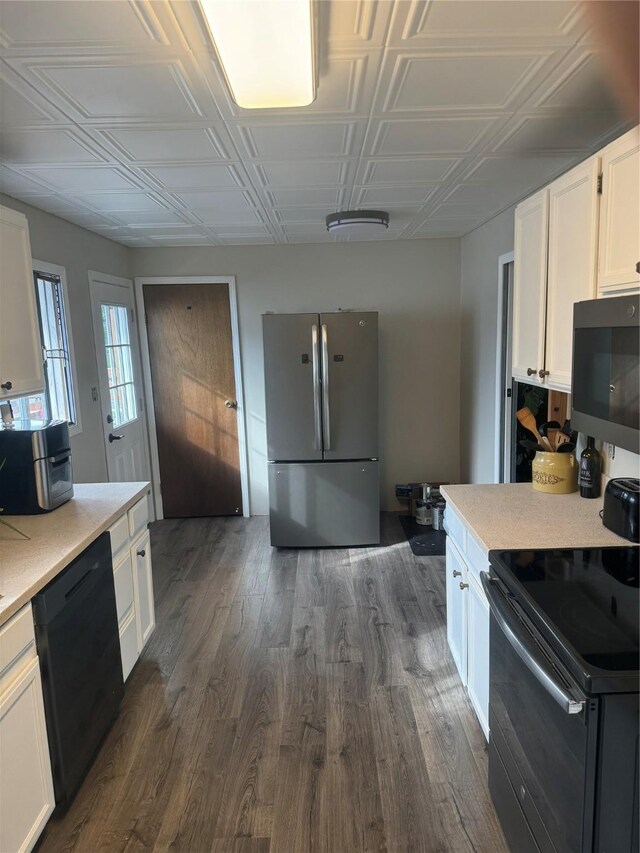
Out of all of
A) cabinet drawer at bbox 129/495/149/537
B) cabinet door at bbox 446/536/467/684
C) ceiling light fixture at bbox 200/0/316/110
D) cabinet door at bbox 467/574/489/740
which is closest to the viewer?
ceiling light fixture at bbox 200/0/316/110

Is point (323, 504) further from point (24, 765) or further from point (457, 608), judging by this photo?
point (24, 765)

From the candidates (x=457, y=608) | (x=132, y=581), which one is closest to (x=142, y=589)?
(x=132, y=581)

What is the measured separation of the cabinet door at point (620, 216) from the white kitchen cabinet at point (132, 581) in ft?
6.76

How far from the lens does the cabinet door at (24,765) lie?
1472 millimetres

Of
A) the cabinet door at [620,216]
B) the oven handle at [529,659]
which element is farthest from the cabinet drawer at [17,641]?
the cabinet door at [620,216]

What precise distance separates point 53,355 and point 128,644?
68.3 inches

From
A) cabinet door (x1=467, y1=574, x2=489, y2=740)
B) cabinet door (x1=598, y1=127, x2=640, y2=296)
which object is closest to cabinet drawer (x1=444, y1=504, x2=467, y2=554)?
cabinet door (x1=467, y1=574, x2=489, y2=740)

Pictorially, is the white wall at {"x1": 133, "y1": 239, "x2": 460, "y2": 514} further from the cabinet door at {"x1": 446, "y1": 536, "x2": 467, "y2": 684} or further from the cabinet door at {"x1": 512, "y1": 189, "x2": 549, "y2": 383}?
the cabinet door at {"x1": 446, "y1": 536, "x2": 467, "y2": 684}

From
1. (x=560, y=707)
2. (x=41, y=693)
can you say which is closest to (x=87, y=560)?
(x=41, y=693)

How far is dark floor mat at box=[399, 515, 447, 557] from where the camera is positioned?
3.95m

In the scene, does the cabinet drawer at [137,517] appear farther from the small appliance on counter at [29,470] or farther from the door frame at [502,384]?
the door frame at [502,384]

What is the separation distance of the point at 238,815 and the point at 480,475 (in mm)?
2961

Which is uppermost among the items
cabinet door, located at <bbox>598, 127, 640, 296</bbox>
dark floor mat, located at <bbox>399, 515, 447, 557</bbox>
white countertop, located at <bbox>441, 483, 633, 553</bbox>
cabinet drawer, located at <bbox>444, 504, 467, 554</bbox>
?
cabinet door, located at <bbox>598, 127, 640, 296</bbox>

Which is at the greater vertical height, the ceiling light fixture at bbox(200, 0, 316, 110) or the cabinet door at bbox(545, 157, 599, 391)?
the ceiling light fixture at bbox(200, 0, 316, 110)
